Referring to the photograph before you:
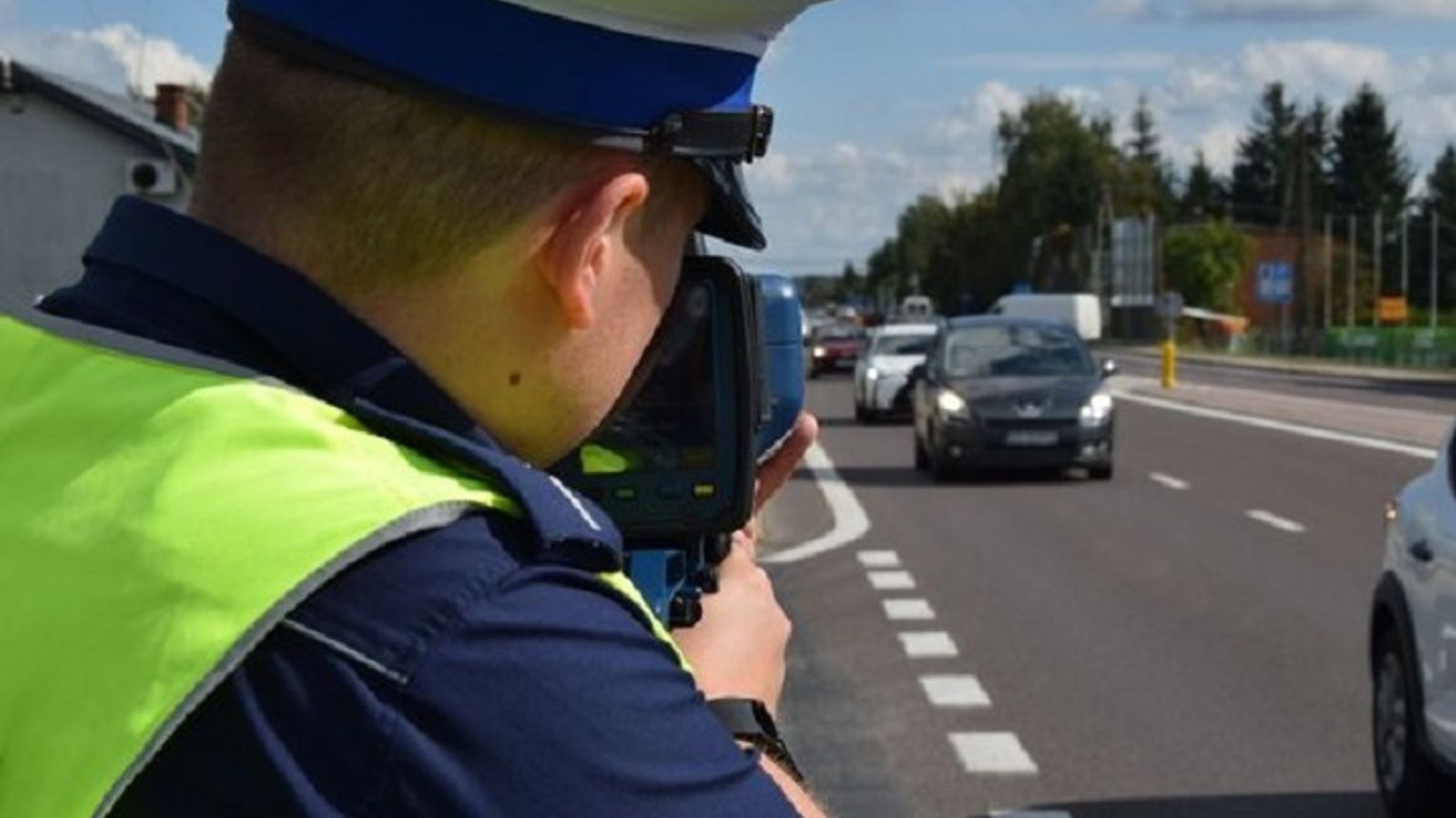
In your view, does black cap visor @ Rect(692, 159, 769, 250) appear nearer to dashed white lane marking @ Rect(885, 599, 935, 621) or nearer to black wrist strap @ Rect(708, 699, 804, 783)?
black wrist strap @ Rect(708, 699, 804, 783)

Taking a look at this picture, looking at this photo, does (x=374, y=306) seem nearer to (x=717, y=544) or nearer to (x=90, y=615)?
(x=90, y=615)

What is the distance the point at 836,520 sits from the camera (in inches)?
945

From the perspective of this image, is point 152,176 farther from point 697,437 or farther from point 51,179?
point 51,179

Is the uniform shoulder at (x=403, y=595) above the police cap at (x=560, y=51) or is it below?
below

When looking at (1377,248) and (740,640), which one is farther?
(1377,248)

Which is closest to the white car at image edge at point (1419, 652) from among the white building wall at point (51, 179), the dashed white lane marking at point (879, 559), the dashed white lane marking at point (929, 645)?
the dashed white lane marking at point (929, 645)

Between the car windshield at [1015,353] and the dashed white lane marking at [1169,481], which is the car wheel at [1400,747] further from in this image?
the car windshield at [1015,353]

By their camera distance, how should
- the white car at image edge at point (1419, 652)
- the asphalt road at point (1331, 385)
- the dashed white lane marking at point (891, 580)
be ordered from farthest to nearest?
the asphalt road at point (1331, 385)
the dashed white lane marking at point (891, 580)
the white car at image edge at point (1419, 652)

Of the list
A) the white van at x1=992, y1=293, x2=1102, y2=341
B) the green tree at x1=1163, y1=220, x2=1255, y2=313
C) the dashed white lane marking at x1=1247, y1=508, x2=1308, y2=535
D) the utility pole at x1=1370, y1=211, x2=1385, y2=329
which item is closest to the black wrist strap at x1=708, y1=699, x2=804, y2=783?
the dashed white lane marking at x1=1247, y1=508, x2=1308, y2=535

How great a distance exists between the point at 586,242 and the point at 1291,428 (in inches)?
1615

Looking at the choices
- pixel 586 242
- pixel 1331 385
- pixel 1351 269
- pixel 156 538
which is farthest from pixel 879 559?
pixel 1351 269

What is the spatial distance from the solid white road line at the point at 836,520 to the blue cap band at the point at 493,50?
56.0ft

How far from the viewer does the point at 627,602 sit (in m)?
1.60

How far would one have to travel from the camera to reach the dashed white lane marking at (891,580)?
17.8 metres
